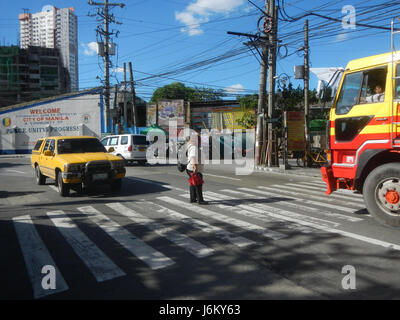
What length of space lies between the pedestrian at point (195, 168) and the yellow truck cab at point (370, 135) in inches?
117

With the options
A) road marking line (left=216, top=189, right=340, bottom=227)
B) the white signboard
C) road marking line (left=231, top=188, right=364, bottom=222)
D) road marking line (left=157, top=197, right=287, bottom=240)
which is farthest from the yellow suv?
the white signboard

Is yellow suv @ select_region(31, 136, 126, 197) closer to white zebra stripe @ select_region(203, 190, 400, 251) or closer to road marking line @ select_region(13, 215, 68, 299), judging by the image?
road marking line @ select_region(13, 215, 68, 299)

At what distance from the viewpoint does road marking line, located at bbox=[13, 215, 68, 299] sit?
3.81 meters

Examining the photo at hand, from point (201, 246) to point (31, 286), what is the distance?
236 cm

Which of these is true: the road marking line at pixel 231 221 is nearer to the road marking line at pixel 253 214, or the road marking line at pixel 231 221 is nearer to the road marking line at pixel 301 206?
the road marking line at pixel 253 214

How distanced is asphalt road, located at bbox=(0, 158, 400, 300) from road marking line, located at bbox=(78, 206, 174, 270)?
0.02 metres

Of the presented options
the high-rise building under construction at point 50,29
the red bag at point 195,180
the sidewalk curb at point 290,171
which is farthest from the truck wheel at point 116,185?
the high-rise building under construction at point 50,29

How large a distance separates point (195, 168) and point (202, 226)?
2245mm

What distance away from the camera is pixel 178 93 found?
220 ft

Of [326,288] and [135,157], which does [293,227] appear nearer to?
[326,288]

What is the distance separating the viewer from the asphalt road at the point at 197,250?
3750 mm

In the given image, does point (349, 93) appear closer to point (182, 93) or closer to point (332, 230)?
point (332, 230)

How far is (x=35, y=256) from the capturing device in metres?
4.88

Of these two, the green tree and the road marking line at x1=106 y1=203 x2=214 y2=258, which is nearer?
the road marking line at x1=106 y1=203 x2=214 y2=258
